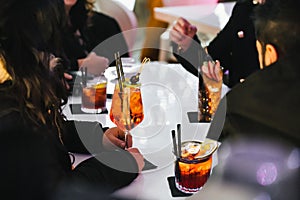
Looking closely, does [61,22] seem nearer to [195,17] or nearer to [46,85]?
[46,85]

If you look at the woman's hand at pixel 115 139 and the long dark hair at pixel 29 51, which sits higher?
the long dark hair at pixel 29 51

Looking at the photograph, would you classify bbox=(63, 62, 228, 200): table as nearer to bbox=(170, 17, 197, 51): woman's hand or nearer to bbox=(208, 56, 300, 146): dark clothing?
bbox=(170, 17, 197, 51): woman's hand

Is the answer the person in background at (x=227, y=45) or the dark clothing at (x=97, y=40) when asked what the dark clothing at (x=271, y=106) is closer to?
the person in background at (x=227, y=45)

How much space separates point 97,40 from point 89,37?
0.05m

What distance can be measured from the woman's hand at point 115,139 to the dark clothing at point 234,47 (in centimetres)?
42

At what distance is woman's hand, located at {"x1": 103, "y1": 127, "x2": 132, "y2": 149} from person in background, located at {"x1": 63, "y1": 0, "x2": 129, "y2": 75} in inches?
22.0

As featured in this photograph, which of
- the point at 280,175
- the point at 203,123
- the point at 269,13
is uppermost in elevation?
the point at 269,13

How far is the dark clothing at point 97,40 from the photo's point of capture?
1.78 metres

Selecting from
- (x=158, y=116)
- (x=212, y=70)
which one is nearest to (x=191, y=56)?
(x=212, y=70)

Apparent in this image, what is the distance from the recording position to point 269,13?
2.63 ft

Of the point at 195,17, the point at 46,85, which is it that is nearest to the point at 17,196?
the point at 46,85

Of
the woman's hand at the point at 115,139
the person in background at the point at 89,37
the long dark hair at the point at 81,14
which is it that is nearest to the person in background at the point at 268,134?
the woman's hand at the point at 115,139

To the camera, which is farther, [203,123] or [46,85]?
[203,123]

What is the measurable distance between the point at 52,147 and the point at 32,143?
2.0 inches
